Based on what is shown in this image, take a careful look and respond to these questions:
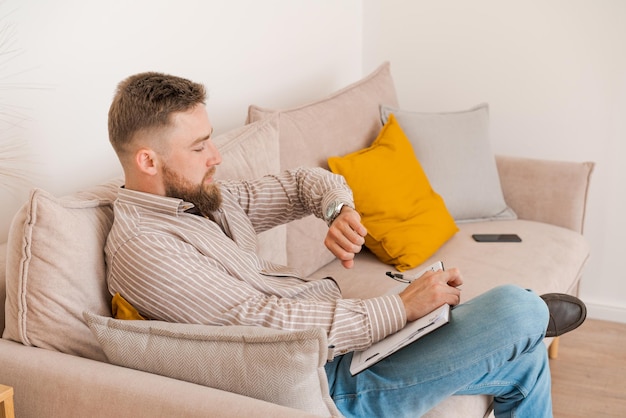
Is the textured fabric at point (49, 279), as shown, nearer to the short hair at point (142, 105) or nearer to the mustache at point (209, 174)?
the short hair at point (142, 105)

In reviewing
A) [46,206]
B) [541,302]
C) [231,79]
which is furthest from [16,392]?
[231,79]

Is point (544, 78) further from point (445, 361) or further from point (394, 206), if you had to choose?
point (445, 361)

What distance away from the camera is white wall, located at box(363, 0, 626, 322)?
3.34 metres

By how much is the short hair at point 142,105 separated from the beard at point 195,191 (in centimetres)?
10

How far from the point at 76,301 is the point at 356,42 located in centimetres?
248

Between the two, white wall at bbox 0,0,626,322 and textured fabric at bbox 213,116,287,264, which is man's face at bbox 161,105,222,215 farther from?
white wall at bbox 0,0,626,322

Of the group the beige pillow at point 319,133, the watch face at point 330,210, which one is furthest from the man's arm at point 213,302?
the beige pillow at point 319,133

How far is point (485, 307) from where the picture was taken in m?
1.85

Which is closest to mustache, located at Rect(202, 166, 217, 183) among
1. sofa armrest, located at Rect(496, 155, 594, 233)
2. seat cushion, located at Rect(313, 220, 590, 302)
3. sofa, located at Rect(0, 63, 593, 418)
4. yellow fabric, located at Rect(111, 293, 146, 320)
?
sofa, located at Rect(0, 63, 593, 418)

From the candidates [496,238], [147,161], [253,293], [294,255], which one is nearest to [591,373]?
[496,238]

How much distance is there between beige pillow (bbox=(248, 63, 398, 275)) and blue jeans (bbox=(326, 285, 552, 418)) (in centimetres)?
72

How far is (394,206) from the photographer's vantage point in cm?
271

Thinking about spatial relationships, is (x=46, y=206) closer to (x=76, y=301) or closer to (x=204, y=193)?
(x=76, y=301)

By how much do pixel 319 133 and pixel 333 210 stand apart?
2.37 ft
